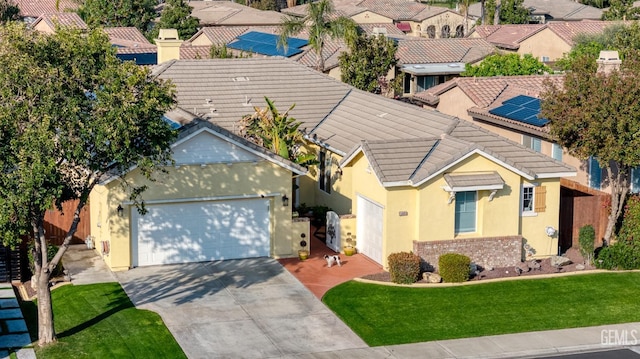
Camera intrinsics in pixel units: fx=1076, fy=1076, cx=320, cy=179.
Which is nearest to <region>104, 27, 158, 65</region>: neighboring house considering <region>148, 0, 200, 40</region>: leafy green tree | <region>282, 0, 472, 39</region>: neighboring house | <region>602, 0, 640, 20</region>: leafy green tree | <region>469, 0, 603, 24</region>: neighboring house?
<region>148, 0, 200, 40</region>: leafy green tree

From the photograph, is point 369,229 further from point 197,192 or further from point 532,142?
point 532,142

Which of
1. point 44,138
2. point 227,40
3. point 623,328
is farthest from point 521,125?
point 227,40

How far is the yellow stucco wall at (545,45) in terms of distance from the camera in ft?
238

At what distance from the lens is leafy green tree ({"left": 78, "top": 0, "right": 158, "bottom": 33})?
83.4 meters

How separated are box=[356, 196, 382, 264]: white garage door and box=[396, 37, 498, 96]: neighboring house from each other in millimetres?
26489

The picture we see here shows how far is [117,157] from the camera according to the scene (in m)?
24.2

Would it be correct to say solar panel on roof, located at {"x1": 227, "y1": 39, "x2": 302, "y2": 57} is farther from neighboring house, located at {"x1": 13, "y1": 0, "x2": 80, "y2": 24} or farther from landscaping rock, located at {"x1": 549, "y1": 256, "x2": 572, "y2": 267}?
landscaping rock, located at {"x1": 549, "y1": 256, "x2": 572, "y2": 267}

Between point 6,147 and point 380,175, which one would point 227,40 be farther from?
point 6,147

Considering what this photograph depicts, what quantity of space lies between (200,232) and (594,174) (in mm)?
13695

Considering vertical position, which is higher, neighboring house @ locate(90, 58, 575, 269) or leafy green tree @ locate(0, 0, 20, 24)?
leafy green tree @ locate(0, 0, 20, 24)

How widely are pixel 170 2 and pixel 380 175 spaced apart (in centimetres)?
5767

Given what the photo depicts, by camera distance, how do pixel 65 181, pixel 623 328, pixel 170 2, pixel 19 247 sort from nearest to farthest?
pixel 65 181 < pixel 623 328 < pixel 19 247 < pixel 170 2

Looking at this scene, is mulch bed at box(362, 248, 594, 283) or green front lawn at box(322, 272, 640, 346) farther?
mulch bed at box(362, 248, 594, 283)

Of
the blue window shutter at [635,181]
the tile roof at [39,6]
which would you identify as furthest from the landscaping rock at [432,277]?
the tile roof at [39,6]
